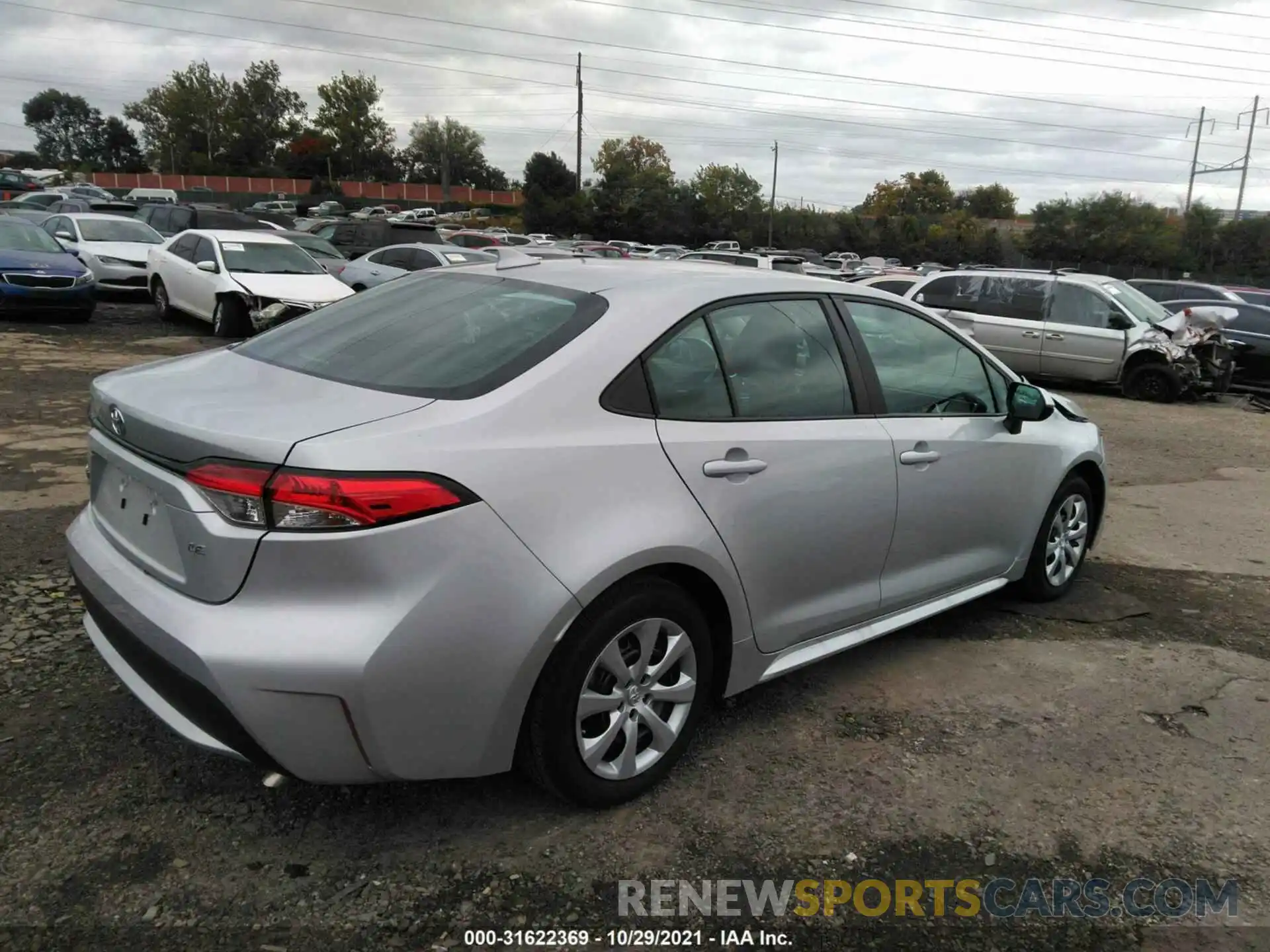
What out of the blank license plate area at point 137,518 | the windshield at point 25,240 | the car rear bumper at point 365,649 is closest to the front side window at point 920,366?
the car rear bumper at point 365,649

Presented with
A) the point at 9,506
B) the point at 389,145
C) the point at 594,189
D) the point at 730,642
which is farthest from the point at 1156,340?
the point at 389,145

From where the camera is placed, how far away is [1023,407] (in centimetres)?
413

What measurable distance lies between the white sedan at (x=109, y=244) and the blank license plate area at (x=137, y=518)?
14.1 metres

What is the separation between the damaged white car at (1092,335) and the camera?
42.3 ft

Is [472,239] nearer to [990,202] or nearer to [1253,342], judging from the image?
[1253,342]

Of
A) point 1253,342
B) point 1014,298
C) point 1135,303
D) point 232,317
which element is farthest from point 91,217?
point 1253,342

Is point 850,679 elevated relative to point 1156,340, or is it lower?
lower

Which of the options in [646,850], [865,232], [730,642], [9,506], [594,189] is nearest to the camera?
[646,850]

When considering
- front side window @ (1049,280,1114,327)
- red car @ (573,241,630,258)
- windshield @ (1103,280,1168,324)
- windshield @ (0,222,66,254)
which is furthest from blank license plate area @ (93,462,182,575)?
red car @ (573,241,630,258)

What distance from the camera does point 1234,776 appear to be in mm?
3281

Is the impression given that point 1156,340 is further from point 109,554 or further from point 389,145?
point 389,145

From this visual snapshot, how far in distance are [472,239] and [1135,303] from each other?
14979 mm

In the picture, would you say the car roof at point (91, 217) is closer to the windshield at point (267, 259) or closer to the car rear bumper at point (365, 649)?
the windshield at point (267, 259)

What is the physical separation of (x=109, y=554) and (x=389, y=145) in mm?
101153
